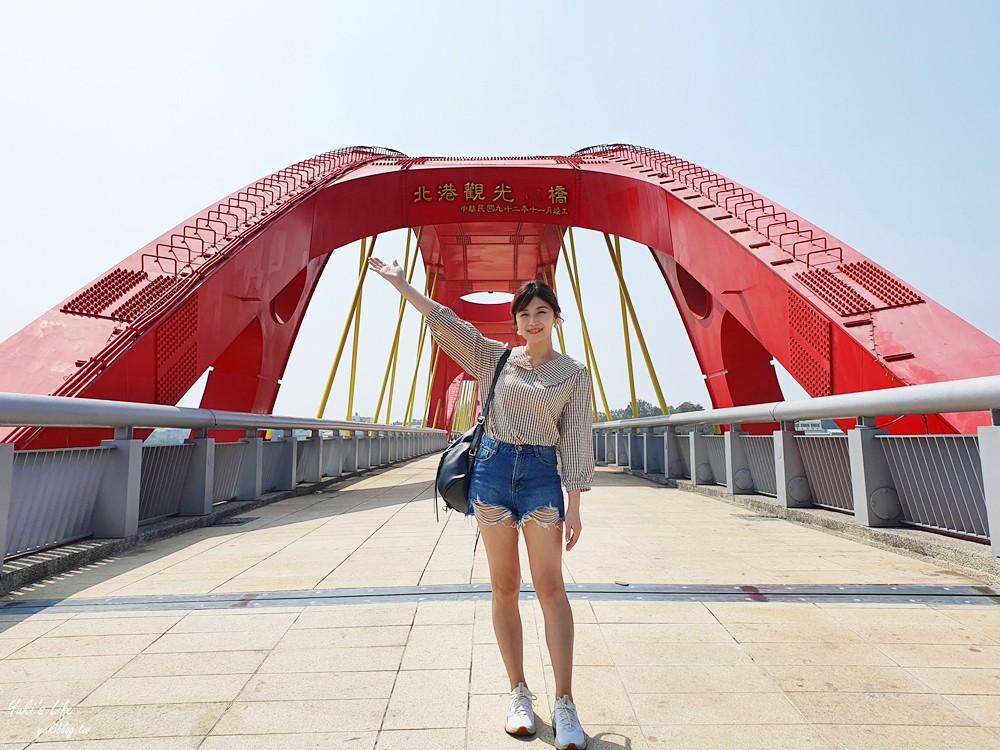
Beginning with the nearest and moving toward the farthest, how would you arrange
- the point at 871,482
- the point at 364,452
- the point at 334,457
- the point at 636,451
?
the point at 871,482 < the point at 334,457 < the point at 636,451 < the point at 364,452

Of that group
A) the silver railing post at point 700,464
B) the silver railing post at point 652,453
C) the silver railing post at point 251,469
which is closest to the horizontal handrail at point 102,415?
the silver railing post at point 251,469

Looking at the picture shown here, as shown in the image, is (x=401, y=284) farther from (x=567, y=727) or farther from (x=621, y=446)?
(x=621, y=446)

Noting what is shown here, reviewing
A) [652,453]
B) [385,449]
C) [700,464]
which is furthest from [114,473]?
[385,449]

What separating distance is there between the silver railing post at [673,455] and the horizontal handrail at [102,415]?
21.9 feet

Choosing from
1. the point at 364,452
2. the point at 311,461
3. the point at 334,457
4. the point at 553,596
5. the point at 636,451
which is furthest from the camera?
the point at 364,452

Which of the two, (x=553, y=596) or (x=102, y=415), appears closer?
(x=553, y=596)

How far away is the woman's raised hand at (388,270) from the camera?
96.1 inches

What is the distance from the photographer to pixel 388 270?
97.7 inches

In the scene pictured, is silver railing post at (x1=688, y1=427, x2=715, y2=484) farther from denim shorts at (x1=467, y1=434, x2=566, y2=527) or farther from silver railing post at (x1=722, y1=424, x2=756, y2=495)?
denim shorts at (x1=467, y1=434, x2=566, y2=527)

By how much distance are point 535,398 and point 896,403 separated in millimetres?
3819

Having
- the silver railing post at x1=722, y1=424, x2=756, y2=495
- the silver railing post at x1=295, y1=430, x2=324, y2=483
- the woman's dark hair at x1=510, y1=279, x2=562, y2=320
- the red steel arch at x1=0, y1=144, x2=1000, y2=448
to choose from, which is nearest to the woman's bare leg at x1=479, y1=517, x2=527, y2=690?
the woman's dark hair at x1=510, y1=279, x2=562, y2=320

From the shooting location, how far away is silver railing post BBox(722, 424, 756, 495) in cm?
777

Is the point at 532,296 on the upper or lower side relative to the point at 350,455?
upper

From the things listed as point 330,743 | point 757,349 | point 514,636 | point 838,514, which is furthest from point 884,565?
point 757,349
